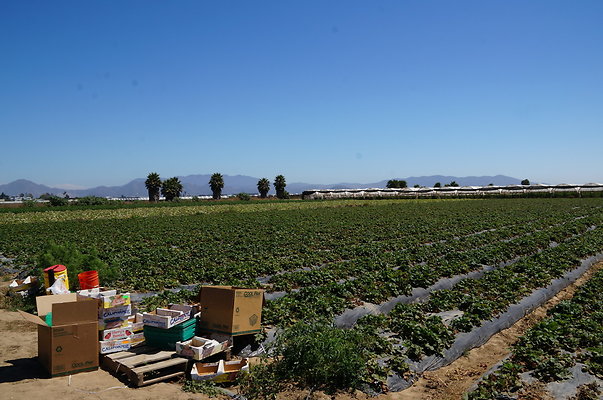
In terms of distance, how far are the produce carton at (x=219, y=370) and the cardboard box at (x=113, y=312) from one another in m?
1.75

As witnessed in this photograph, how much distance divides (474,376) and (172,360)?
4.77 m

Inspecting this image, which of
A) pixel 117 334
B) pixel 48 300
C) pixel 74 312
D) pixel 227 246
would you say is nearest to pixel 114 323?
pixel 117 334

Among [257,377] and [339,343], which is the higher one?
[339,343]

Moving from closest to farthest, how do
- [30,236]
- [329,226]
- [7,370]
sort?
1. [7,370]
2. [30,236]
3. [329,226]

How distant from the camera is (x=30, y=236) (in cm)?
2416

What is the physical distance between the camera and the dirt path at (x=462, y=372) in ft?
20.4

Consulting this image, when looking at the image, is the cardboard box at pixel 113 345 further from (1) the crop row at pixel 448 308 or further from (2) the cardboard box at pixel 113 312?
(1) the crop row at pixel 448 308

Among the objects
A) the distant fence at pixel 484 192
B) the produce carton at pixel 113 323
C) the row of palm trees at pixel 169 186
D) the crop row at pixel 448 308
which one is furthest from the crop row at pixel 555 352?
the row of palm trees at pixel 169 186

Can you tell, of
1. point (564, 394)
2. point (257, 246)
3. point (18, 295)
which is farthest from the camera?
point (257, 246)

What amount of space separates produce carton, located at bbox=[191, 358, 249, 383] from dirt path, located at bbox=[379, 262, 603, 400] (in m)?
2.17

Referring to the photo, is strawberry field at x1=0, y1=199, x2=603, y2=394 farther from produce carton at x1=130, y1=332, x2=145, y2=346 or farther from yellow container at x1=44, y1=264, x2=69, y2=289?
yellow container at x1=44, y1=264, x2=69, y2=289

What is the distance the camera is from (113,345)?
23.1 feet

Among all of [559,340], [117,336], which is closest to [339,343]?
[117,336]

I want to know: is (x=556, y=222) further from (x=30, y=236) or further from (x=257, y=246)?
(x=30, y=236)
